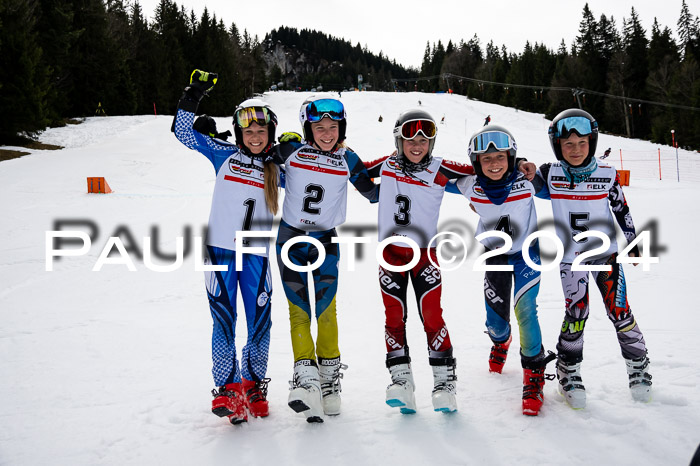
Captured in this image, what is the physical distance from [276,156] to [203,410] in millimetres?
2222

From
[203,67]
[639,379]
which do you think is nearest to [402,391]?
[639,379]

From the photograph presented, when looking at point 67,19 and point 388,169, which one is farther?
point 67,19

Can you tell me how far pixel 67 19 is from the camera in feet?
103

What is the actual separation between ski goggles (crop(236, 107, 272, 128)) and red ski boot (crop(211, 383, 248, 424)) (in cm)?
212

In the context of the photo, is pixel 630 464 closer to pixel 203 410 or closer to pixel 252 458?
pixel 252 458

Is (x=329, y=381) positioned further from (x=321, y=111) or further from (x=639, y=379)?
(x=639, y=379)

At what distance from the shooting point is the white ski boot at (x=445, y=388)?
3.59 meters

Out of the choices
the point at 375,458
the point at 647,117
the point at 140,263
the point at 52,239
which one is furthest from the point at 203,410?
the point at 647,117

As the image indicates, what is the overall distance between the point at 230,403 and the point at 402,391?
1317mm

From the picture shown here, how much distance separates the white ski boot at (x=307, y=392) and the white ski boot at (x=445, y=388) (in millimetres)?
924

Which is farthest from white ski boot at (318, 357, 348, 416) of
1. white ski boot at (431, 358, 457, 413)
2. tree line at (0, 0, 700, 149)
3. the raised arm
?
tree line at (0, 0, 700, 149)

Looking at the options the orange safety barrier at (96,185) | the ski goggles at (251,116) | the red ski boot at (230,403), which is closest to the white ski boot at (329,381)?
the red ski boot at (230,403)

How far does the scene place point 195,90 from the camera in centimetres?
411

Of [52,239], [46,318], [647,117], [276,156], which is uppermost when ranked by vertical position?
[647,117]
